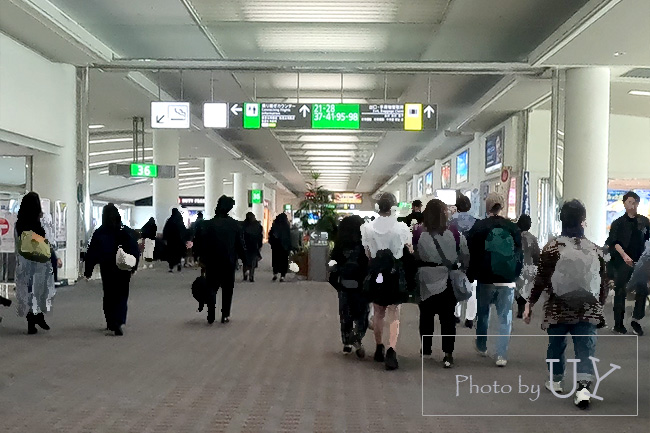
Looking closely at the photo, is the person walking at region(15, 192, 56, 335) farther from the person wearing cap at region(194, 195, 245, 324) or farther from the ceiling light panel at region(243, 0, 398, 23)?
the ceiling light panel at region(243, 0, 398, 23)

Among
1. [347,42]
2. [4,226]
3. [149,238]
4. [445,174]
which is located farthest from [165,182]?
[347,42]

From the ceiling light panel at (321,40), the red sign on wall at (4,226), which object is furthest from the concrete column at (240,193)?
the red sign on wall at (4,226)

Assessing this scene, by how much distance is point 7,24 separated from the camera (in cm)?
1120

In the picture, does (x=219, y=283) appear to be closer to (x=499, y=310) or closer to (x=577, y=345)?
(x=499, y=310)

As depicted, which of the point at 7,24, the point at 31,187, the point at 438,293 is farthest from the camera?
the point at 31,187

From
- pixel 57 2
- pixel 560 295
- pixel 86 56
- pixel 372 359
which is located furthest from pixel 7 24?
pixel 560 295

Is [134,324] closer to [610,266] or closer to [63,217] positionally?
[63,217]

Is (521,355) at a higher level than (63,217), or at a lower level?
lower

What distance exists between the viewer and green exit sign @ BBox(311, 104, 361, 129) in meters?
14.0

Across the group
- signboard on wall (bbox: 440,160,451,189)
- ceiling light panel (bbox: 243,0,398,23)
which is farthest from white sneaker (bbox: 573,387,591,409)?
signboard on wall (bbox: 440,160,451,189)

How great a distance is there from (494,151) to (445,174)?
8908 millimetres

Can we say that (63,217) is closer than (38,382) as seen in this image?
No

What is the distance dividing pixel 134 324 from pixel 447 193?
56.5ft

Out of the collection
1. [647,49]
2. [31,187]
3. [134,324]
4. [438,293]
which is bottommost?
[134,324]
